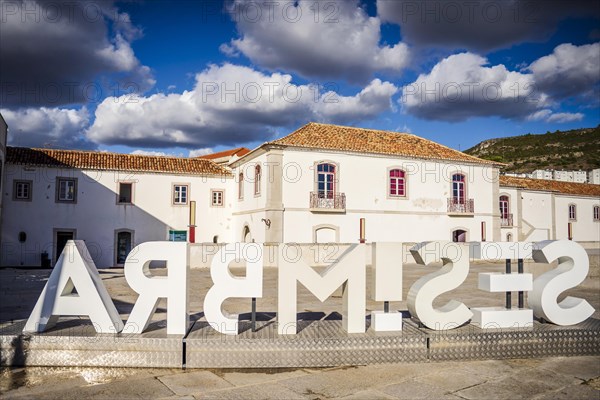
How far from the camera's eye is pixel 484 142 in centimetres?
7381

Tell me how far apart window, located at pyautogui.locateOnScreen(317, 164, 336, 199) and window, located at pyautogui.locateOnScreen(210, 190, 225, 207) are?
617 cm

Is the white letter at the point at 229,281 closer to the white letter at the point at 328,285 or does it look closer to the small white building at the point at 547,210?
the white letter at the point at 328,285

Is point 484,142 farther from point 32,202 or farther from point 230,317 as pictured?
point 230,317

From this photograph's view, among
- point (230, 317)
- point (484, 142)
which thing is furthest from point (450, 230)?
point (484, 142)

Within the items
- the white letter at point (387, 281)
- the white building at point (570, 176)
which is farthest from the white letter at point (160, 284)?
the white building at point (570, 176)

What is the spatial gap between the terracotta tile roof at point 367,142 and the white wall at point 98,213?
19.7 feet

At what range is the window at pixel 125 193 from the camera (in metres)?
23.5

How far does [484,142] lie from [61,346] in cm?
7658

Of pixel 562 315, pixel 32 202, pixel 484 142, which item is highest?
pixel 484 142

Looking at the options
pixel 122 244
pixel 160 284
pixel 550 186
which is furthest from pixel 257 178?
pixel 550 186

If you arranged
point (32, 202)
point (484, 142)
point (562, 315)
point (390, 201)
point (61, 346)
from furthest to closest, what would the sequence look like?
point (484, 142), point (390, 201), point (32, 202), point (562, 315), point (61, 346)

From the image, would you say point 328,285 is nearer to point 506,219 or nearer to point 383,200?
point 383,200

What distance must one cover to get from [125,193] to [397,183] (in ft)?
44.7

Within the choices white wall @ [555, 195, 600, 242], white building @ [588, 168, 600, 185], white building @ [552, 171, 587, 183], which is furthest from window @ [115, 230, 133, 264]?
white building @ [588, 168, 600, 185]
